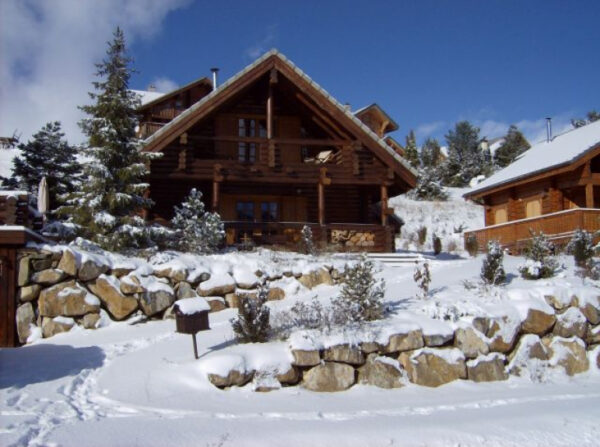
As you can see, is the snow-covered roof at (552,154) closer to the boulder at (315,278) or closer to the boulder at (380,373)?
the boulder at (315,278)

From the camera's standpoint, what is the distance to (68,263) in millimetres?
12258

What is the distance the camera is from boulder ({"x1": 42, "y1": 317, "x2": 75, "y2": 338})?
11742 mm

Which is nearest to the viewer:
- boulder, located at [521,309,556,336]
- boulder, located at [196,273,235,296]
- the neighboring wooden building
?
boulder, located at [521,309,556,336]

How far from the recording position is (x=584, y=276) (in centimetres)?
1328

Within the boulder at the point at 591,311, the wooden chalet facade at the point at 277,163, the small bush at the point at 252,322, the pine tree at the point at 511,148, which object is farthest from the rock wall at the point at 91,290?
the pine tree at the point at 511,148

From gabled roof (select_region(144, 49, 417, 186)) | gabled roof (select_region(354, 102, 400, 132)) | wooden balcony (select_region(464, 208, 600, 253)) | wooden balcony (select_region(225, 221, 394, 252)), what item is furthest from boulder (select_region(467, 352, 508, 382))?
gabled roof (select_region(354, 102, 400, 132))

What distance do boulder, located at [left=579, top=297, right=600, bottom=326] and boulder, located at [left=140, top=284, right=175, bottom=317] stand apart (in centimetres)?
880

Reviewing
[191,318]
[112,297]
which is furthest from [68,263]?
[191,318]

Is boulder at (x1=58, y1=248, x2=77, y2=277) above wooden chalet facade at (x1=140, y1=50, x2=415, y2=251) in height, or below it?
below

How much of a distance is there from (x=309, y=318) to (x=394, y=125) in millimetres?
35416

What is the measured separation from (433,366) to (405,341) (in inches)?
24.5

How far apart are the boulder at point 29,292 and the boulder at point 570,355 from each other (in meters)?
10.4

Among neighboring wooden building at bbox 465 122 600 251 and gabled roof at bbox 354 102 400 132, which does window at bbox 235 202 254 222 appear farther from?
gabled roof at bbox 354 102 400 132

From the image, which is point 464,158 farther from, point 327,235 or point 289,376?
point 289,376
